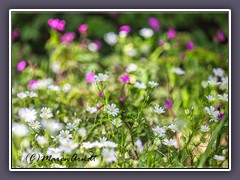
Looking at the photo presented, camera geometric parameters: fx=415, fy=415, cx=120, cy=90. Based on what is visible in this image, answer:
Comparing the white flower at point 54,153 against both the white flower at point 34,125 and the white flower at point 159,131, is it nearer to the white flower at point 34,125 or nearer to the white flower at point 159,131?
the white flower at point 34,125

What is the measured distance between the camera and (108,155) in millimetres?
1688

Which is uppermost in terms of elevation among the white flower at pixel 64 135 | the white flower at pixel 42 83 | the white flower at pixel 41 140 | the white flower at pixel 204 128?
the white flower at pixel 42 83

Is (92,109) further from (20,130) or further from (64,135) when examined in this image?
(20,130)

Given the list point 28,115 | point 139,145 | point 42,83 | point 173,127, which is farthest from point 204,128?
point 42,83

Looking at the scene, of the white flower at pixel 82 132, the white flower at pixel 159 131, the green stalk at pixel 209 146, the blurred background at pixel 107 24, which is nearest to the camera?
the green stalk at pixel 209 146

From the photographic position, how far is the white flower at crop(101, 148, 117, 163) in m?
1.68

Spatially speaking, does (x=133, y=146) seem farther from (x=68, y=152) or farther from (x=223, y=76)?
(x=223, y=76)

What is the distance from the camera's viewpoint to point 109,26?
3.42 metres

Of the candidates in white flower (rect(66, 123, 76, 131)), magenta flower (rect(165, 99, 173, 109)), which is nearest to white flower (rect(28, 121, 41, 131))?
white flower (rect(66, 123, 76, 131))

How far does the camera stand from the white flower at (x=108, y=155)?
1676mm

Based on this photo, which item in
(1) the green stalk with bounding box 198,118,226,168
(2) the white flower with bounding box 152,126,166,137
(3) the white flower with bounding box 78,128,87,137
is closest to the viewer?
(1) the green stalk with bounding box 198,118,226,168

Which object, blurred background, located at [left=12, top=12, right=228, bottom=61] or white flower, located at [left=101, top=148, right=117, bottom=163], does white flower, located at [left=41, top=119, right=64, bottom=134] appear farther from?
blurred background, located at [left=12, top=12, right=228, bottom=61]

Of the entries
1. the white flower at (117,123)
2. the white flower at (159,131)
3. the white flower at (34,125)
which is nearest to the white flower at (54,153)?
the white flower at (34,125)
